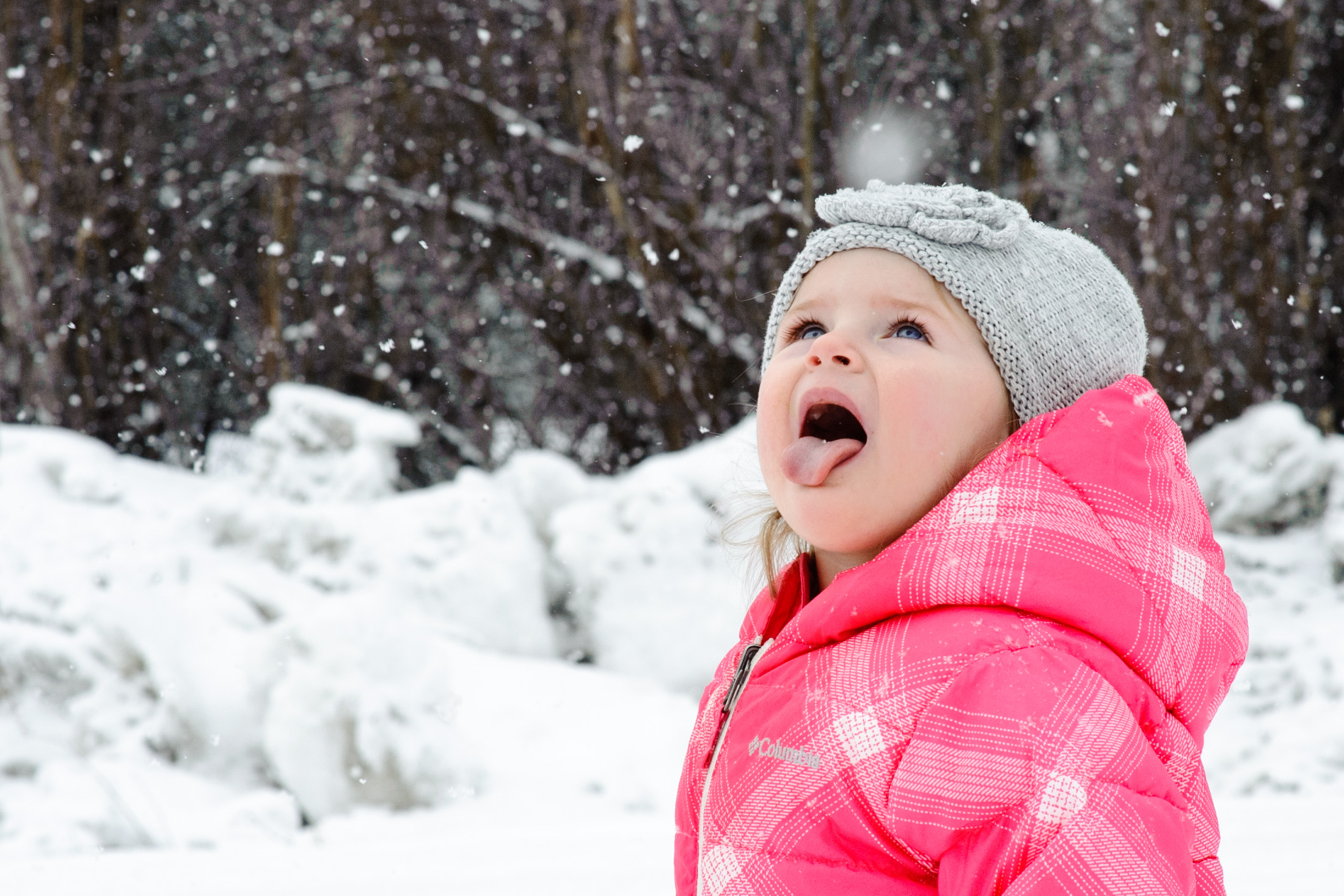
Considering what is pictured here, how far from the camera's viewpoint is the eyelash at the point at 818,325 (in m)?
0.99

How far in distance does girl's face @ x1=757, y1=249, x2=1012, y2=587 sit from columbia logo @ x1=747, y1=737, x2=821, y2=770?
0.19 m

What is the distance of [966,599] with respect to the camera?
0.84 meters

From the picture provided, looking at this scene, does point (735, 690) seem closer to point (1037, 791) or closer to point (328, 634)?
point (1037, 791)

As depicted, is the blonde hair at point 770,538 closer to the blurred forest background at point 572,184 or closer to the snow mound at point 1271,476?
the blurred forest background at point 572,184

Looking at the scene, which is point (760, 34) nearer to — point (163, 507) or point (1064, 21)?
point (1064, 21)

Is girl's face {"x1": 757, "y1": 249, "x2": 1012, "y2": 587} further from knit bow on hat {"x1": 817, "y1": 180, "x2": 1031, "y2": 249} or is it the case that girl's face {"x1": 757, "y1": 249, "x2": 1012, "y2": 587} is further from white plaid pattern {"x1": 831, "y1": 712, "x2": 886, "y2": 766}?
white plaid pattern {"x1": 831, "y1": 712, "x2": 886, "y2": 766}

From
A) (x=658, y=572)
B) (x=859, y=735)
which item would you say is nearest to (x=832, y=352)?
(x=859, y=735)

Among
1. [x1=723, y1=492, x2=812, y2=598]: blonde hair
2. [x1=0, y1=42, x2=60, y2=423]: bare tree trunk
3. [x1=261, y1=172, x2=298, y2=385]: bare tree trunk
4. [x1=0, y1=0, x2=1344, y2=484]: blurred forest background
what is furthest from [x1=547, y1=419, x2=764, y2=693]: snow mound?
[x1=0, y1=42, x2=60, y2=423]: bare tree trunk

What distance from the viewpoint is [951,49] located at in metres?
5.13

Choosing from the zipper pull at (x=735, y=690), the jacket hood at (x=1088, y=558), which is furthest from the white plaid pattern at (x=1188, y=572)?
the zipper pull at (x=735, y=690)

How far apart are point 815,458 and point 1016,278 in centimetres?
27

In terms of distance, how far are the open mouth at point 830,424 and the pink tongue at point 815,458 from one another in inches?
1.6

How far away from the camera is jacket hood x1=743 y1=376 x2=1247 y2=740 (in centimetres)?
84

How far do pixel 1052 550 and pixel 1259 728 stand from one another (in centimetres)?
288
